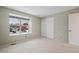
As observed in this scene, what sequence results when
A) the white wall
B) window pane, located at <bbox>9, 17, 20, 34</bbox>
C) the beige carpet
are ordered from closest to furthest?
the beige carpet, window pane, located at <bbox>9, 17, 20, 34</bbox>, the white wall

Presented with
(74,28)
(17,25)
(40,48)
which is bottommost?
(40,48)

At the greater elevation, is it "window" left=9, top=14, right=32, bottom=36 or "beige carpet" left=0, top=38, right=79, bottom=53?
"window" left=9, top=14, right=32, bottom=36

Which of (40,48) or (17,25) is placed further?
(17,25)

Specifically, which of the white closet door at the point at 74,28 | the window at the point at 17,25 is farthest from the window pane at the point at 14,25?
the white closet door at the point at 74,28

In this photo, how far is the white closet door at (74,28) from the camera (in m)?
4.09

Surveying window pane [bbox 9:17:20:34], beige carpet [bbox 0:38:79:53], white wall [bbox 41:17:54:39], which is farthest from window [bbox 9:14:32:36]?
white wall [bbox 41:17:54:39]

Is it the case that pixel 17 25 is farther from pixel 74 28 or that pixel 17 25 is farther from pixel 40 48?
pixel 74 28

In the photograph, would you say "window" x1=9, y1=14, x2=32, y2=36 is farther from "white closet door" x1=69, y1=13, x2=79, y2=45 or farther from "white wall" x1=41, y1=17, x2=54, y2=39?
"white closet door" x1=69, y1=13, x2=79, y2=45

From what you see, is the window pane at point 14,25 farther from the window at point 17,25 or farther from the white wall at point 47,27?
the white wall at point 47,27

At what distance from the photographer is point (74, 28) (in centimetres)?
423

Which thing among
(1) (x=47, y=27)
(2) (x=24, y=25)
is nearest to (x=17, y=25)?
(2) (x=24, y=25)

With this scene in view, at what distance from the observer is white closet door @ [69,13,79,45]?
4.09 meters

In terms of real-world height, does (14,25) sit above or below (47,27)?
above
